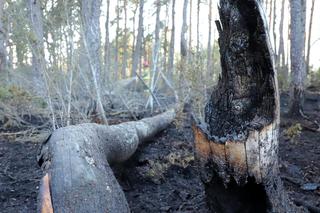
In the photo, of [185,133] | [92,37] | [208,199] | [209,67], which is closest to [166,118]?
[185,133]

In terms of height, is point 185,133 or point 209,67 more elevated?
point 209,67

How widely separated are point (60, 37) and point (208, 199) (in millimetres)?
3710

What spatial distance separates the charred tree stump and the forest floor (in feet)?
1.24

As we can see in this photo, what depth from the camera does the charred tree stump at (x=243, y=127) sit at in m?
2.18

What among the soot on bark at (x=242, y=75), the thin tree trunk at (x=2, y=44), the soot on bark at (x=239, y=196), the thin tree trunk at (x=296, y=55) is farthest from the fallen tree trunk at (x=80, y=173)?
the thin tree trunk at (x=296, y=55)

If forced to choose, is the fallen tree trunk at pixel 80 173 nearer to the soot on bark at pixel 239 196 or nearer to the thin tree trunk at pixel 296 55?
the soot on bark at pixel 239 196

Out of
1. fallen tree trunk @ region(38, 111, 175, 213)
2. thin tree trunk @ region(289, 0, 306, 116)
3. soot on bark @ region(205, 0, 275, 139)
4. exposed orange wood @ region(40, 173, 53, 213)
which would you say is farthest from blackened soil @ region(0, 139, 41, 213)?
thin tree trunk @ region(289, 0, 306, 116)

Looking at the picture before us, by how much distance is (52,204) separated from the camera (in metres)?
2.11

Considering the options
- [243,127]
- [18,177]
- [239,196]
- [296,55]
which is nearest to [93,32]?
[18,177]

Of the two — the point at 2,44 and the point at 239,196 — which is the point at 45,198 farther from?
the point at 2,44

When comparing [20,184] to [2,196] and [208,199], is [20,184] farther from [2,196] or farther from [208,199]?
[208,199]

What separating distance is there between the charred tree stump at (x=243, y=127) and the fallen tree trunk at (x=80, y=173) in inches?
23.5

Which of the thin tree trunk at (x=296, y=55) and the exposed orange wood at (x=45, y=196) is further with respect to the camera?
the thin tree trunk at (x=296, y=55)

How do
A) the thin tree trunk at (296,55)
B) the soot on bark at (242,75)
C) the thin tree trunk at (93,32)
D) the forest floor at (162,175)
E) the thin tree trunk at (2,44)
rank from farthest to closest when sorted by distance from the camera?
the thin tree trunk at (296,55) → the thin tree trunk at (2,44) → the thin tree trunk at (93,32) → the forest floor at (162,175) → the soot on bark at (242,75)
